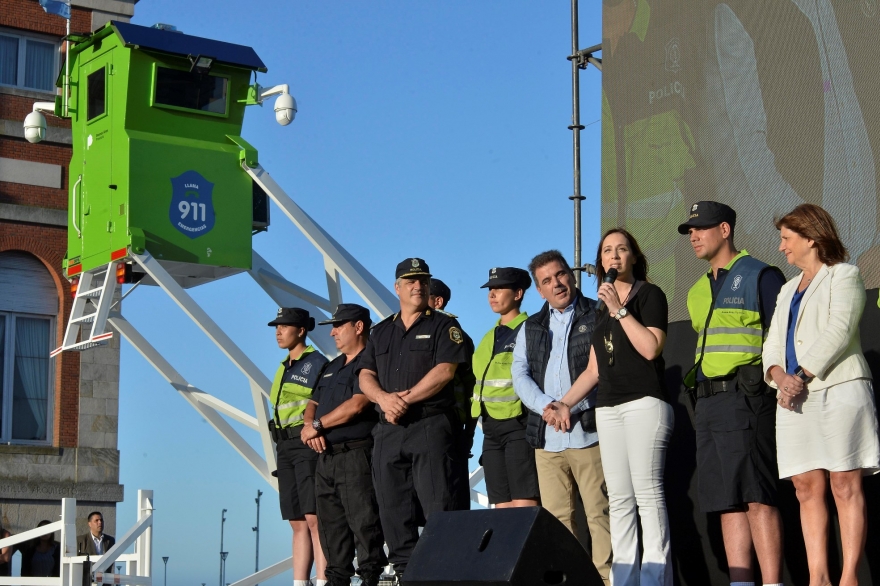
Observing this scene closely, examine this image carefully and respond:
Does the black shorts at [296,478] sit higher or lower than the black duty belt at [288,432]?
lower

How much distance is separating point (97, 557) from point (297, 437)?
5.22m

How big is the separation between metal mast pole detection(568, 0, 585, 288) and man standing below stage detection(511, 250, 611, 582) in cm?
269

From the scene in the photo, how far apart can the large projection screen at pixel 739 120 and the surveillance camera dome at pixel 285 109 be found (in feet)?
16.4

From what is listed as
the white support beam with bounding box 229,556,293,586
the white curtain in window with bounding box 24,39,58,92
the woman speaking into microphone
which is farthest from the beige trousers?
the white curtain in window with bounding box 24,39,58,92

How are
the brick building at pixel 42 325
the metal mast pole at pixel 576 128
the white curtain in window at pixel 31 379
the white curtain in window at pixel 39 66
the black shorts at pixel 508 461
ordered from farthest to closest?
the white curtain in window at pixel 39 66
the white curtain in window at pixel 31 379
the brick building at pixel 42 325
the metal mast pole at pixel 576 128
the black shorts at pixel 508 461

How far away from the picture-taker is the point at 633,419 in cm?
592

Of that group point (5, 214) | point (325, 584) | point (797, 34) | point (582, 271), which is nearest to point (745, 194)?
point (797, 34)

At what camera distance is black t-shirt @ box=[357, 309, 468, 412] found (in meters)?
6.96

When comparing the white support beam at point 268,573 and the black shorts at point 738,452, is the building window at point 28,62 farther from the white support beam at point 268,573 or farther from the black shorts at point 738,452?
the black shorts at point 738,452

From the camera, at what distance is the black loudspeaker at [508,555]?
4.91 m

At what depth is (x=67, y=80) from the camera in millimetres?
15008

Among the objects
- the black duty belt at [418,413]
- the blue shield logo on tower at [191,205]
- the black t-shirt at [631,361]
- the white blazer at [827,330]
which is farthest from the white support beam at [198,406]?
the white blazer at [827,330]

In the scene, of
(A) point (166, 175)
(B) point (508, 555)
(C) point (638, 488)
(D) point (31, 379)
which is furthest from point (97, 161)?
(B) point (508, 555)

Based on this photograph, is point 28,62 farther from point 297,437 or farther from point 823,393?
point 823,393
